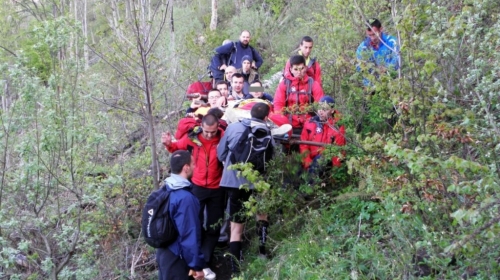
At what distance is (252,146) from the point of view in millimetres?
6555

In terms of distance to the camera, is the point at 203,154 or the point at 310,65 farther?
the point at 310,65

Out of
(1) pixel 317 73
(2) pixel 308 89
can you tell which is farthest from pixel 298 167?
(1) pixel 317 73

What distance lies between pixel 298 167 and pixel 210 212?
1.28 metres

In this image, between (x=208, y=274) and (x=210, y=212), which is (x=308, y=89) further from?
(x=208, y=274)

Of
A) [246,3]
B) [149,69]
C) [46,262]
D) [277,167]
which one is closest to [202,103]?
[149,69]

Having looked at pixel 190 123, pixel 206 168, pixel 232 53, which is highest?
pixel 232 53

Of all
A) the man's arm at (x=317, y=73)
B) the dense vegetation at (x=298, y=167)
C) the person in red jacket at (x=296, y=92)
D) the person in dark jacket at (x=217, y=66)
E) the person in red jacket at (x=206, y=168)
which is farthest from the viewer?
the person in dark jacket at (x=217, y=66)

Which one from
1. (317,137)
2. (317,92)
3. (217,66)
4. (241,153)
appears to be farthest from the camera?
(217,66)

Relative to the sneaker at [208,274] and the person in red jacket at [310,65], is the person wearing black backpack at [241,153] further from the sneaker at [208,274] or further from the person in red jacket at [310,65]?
the person in red jacket at [310,65]

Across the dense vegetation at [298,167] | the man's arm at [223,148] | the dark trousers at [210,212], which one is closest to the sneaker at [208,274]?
the dark trousers at [210,212]

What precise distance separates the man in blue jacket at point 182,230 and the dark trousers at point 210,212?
62.1 inches

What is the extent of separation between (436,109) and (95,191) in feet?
13.4

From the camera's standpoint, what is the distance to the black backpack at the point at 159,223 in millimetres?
5176

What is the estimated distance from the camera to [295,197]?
281 inches
